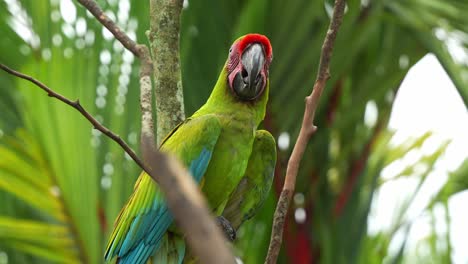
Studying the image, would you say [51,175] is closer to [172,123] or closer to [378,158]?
[172,123]

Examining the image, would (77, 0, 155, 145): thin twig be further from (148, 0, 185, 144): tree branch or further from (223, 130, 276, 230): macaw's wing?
(223, 130, 276, 230): macaw's wing

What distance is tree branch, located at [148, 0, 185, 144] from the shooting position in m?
1.47

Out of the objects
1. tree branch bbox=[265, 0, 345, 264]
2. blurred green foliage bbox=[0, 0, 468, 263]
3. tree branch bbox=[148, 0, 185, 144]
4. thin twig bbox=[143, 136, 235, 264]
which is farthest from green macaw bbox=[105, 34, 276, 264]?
thin twig bbox=[143, 136, 235, 264]

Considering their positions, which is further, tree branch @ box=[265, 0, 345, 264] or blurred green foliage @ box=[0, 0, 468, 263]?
blurred green foliage @ box=[0, 0, 468, 263]

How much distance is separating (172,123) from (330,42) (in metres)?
0.51

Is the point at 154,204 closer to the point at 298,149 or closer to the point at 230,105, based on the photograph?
the point at 230,105

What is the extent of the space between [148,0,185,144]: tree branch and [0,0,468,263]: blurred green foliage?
2.21ft

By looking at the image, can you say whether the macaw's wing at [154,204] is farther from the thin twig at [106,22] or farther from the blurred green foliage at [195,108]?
the blurred green foliage at [195,108]

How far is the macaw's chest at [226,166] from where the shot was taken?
1662 mm

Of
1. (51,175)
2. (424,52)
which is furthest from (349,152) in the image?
(51,175)

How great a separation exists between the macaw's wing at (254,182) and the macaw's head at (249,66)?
0.37 feet

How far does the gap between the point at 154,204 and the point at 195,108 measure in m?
0.63

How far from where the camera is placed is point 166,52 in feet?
4.84

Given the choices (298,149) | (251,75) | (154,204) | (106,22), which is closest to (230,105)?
(251,75)
